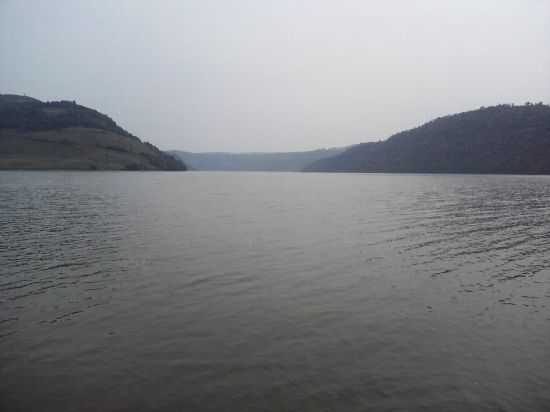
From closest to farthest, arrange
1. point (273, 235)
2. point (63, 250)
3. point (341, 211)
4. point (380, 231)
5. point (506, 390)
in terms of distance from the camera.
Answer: point (506, 390)
point (63, 250)
point (273, 235)
point (380, 231)
point (341, 211)

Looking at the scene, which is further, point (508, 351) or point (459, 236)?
point (459, 236)

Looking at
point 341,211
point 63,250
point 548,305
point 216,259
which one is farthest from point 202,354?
point 341,211

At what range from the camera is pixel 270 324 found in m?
14.3

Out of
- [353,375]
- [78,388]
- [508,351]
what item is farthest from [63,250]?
[508,351]

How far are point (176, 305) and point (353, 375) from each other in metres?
8.44

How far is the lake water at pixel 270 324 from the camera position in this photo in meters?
9.94

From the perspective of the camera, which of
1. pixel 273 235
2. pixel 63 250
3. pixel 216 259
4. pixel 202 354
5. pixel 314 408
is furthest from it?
pixel 273 235

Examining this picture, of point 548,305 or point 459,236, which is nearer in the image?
point 548,305

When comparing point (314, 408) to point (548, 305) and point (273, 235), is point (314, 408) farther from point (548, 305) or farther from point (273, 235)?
point (273, 235)

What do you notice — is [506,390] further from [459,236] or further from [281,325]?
[459,236]

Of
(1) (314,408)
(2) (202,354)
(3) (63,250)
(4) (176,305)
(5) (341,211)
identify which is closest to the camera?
(1) (314,408)

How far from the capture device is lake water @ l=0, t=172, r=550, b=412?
9.94 m

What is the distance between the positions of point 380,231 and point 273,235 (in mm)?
11056

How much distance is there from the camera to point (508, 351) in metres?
12.6
